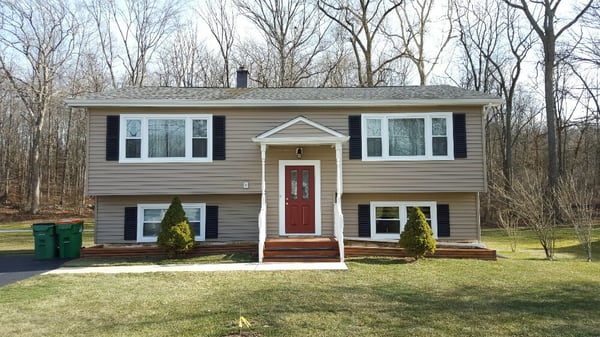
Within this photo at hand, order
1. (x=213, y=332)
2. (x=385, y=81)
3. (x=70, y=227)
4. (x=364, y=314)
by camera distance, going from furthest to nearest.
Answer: (x=385, y=81), (x=70, y=227), (x=364, y=314), (x=213, y=332)

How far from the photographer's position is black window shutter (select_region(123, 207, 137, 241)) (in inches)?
449

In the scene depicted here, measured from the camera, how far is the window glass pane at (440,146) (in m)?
11.4

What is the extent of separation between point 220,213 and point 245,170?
1.52 meters

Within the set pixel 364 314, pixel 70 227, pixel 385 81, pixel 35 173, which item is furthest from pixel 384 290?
pixel 35 173

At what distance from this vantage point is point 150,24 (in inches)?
1150

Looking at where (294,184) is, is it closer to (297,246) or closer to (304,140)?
(304,140)

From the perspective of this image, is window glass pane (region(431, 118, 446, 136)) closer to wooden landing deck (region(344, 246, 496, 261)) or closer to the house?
the house

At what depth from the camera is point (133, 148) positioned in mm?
11211

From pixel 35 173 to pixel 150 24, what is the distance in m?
13.0

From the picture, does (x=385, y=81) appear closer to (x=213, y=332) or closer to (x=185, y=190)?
(x=185, y=190)

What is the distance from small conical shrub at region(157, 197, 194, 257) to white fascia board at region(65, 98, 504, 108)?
287 cm

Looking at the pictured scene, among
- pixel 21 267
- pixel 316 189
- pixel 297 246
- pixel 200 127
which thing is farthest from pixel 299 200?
pixel 21 267

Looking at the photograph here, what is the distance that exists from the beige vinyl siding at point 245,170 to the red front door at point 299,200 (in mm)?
473

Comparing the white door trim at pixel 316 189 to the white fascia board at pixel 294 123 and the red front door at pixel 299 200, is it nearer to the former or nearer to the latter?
the red front door at pixel 299 200
